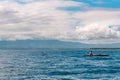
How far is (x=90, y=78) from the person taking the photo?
233 feet

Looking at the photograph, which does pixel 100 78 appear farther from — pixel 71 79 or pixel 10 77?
pixel 10 77

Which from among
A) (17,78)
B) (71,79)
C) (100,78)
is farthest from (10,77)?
(100,78)

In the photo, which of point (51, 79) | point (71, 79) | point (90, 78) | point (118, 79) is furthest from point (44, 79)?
point (118, 79)

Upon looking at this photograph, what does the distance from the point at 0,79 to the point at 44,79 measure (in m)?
9.57

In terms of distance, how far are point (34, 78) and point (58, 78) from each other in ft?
17.8

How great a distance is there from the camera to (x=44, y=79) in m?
69.4

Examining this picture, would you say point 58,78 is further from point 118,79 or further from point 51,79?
point 118,79

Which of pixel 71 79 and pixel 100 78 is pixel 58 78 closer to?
pixel 71 79

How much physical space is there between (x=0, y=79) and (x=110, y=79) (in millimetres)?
24208

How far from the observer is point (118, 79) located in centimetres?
A: 6969

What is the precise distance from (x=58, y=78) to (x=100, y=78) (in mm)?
9551

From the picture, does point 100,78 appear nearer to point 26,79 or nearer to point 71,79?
point 71,79

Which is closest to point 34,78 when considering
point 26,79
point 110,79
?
point 26,79

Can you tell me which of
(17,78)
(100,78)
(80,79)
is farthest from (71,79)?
(17,78)
